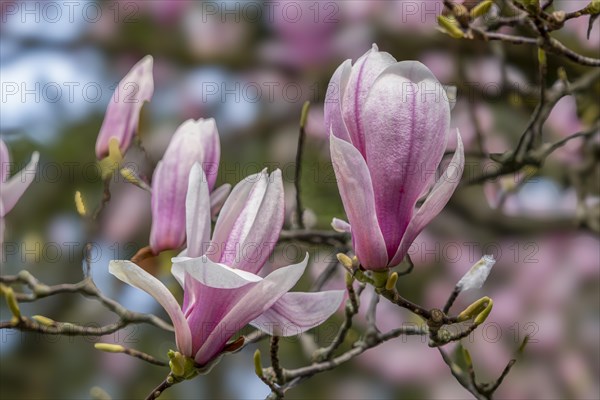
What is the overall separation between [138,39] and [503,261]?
0.94 m

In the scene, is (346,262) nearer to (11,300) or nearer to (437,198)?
(437,198)

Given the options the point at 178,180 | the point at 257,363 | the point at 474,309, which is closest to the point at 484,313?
the point at 474,309

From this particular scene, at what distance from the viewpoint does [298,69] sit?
5.37 feet

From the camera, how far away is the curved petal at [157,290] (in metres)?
→ 0.37

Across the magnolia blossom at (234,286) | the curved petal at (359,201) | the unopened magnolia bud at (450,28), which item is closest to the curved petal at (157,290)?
the magnolia blossom at (234,286)

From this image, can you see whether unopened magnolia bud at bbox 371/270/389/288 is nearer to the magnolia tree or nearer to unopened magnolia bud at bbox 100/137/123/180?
the magnolia tree

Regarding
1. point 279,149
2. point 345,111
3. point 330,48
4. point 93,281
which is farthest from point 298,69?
point 345,111

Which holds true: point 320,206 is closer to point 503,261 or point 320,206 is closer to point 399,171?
point 399,171

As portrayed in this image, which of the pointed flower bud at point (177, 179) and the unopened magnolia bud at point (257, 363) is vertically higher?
the pointed flower bud at point (177, 179)

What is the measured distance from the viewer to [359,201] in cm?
38

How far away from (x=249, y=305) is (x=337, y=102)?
0.12 metres

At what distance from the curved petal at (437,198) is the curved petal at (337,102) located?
54 mm

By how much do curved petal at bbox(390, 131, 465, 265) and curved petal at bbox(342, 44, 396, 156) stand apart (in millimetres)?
45

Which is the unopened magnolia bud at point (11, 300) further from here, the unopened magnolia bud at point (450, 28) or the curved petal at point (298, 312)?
the unopened magnolia bud at point (450, 28)
